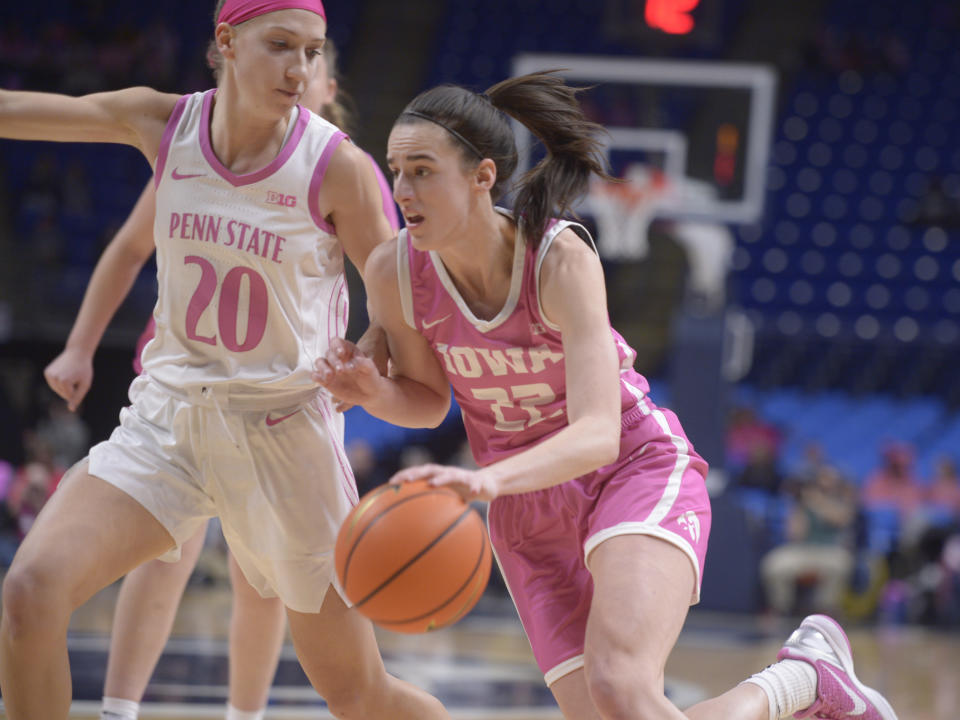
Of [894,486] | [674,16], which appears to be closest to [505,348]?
[674,16]

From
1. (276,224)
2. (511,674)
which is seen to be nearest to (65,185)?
(511,674)

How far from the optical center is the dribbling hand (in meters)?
2.86

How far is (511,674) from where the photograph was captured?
21.3 ft

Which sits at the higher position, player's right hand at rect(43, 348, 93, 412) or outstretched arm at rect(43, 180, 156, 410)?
outstretched arm at rect(43, 180, 156, 410)

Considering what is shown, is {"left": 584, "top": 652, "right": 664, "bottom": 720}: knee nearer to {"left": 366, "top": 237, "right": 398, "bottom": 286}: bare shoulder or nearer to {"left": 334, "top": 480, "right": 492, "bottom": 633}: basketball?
{"left": 334, "top": 480, "right": 492, "bottom": 633}: basketball

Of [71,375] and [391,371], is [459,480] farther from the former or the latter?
[71,375]

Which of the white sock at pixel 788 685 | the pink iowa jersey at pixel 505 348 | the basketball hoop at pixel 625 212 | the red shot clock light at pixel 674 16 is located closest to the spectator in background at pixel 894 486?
the basketball hoop at pixel 625 212

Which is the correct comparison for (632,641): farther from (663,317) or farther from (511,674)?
(663,317)

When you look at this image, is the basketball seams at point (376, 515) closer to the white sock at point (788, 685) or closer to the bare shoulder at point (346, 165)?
the bare shoulder at point (346, 165)

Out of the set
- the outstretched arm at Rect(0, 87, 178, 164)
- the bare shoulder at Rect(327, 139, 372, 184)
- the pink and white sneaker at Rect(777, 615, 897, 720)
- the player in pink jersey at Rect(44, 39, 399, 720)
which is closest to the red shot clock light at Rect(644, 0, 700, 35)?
the player in pink jersey at Rect(44, 39, 399, 720)

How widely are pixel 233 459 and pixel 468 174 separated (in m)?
0.91

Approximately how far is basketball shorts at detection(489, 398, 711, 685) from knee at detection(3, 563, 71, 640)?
1106mm

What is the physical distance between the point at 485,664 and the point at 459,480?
185 inches

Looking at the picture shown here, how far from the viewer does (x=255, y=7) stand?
2.86 metres
